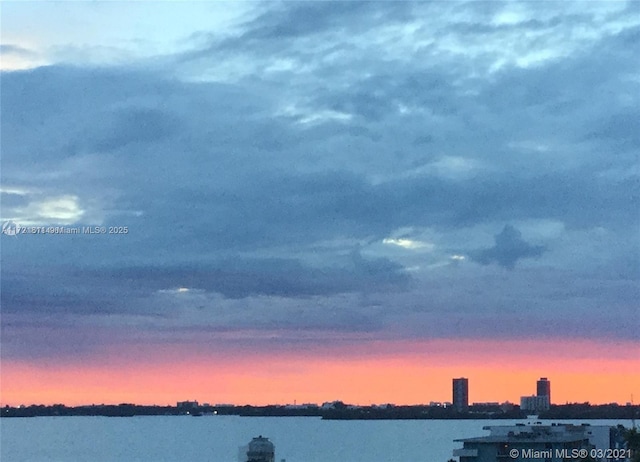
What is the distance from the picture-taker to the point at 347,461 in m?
194

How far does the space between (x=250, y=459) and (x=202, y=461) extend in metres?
121

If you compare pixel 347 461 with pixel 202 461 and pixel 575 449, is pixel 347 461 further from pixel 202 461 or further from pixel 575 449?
pixel 575 449

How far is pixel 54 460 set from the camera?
19812cm

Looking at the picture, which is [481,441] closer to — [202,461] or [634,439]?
[634,439]

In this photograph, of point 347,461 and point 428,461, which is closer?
point 428,461

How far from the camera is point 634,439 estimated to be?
6881 centimetres

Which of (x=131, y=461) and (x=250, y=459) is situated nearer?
(x=250, y=459)

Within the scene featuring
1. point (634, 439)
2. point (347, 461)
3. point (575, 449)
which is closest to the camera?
point (634, 439)

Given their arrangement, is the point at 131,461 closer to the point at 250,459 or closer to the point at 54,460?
the point at 54,460

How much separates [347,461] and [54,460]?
6008 cm

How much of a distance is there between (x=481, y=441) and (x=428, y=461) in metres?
102

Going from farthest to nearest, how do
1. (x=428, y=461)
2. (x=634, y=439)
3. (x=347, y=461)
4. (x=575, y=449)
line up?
(x=347, y=461), (x=428, y=461), (x=575, y=449), (x=634, y=439)

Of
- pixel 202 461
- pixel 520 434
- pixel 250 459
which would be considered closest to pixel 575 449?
pixel 520 434

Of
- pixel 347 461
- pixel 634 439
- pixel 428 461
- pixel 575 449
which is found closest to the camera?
pixel 634 439
